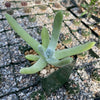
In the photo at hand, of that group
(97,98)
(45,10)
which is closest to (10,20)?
(97,98)

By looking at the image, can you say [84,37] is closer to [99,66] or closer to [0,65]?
[99,66]

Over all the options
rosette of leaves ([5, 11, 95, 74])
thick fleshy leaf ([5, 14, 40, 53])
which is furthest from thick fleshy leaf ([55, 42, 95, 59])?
thick fleshy leaf ([5, 14, 40, 53])

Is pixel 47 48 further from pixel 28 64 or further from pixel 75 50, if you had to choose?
pixel 28 64

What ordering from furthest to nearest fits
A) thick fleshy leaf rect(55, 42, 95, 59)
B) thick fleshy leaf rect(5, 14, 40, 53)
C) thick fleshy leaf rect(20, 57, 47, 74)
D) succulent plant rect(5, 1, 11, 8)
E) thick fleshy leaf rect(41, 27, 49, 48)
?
succulent plant rect(5, 1, 11, 8) < thick fleshy leaf rect(41, 27, 49, 48) < thick fleshy leaf rect(5, 14, 40, 53) < thick fleshy leaf rect(55, 42, 95, 59) < thick fleshy leaf rect(20, 57, 47, 74)

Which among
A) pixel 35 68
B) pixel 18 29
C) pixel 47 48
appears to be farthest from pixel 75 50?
pixel 18 29

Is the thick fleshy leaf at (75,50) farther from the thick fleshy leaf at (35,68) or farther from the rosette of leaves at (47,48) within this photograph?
the thick fleshy leaf at (35,68)

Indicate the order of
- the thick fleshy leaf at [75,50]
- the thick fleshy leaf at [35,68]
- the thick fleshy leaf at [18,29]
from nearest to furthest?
the thick fleshy leaf at [35,68], the thick fleshy leaf at [75,50], the thick fleshy leaf at [18,29]

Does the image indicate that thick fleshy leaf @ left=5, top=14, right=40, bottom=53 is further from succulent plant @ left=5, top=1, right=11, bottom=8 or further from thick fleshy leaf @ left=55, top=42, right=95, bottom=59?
succulent plant @ left=5, top=1, right=11, bottom=8

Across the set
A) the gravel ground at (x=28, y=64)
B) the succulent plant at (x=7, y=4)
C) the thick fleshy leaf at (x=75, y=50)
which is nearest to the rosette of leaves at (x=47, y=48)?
the thick fleshy leaf at (x=75, y=50)
